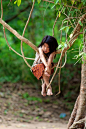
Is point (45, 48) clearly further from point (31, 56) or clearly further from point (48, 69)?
point (31, 56)

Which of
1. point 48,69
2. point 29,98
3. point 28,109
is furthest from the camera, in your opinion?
point 29,98

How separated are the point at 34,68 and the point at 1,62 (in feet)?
15.3

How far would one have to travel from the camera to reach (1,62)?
731cm

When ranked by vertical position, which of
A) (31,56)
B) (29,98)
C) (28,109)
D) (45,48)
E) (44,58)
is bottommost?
(28,109)

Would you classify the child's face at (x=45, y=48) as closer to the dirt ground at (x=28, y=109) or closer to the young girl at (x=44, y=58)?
the young girl at (x=44, y=58)

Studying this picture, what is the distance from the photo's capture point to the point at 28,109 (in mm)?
6121

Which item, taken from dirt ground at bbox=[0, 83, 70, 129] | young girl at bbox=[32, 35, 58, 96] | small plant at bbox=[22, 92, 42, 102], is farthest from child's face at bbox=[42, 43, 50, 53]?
small plant at bbox=[22, 92, 42, 102]

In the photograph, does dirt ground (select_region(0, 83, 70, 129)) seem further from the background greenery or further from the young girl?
the young girl

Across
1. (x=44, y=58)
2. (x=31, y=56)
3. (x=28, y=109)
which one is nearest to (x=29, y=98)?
(x=28, y=109)

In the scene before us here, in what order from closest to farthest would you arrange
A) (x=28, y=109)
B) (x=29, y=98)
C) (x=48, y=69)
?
(x=48, y=69), (x=28, y=109), (x=29, y=98)

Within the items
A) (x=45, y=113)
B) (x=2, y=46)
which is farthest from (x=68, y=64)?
(x=2, y=46)

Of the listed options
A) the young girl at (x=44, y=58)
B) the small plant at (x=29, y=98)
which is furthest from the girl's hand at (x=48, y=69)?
the small plant at (x=29, y=98)

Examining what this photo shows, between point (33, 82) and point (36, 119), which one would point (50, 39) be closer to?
point (36, 119)

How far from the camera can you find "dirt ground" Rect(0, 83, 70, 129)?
16.7 feet
